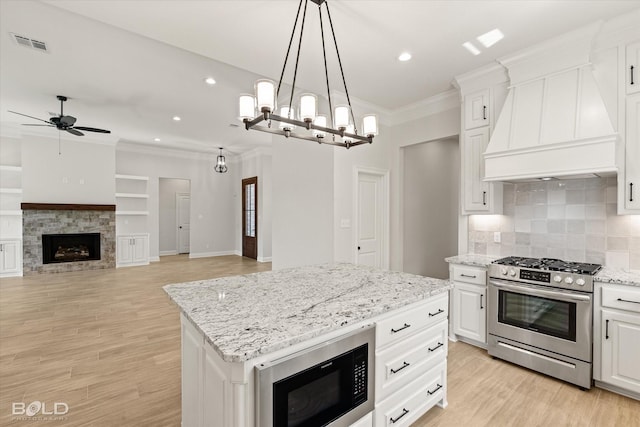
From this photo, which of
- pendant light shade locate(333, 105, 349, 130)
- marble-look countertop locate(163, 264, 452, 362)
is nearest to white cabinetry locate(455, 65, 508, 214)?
marble-look countertop locate(163, 264, 452, 362)

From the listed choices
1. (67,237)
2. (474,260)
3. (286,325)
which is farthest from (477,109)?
(67,237)

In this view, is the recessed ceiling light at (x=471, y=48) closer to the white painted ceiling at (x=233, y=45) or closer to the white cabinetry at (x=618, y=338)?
the white painted ceiling at (x=233, y=45)

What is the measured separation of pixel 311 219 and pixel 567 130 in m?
2.95

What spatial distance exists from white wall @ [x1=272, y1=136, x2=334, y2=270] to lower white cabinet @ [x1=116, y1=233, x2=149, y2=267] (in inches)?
213

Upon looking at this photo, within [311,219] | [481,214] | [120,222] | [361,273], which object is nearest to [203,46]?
[311,219]

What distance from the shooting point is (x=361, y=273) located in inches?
95.0

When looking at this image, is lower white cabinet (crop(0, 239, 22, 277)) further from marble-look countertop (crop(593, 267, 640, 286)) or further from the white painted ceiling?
marble-look countertop (crop(593, 267, 640, 286))

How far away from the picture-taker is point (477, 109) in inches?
137

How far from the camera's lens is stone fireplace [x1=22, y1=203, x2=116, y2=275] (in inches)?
261

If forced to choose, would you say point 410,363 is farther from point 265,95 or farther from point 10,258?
point 10,258

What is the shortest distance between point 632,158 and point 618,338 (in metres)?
1.50

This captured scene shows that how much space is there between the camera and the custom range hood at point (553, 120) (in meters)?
2.53

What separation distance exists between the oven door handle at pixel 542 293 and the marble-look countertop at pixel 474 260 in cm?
22

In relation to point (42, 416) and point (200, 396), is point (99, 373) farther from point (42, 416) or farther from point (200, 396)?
point (200, 396)
